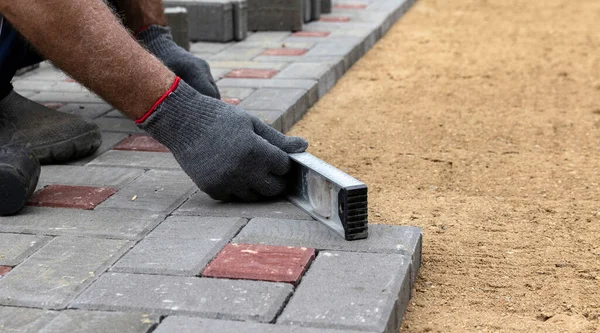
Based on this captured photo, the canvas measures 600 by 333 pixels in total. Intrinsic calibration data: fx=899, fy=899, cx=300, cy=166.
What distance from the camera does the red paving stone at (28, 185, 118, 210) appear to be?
2.48m

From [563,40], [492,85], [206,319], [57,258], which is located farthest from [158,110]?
[563,40]

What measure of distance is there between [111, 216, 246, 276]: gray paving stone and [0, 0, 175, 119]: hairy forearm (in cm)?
32

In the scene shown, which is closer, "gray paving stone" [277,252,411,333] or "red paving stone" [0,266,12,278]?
"gray paving stone" [277,252,411,333]

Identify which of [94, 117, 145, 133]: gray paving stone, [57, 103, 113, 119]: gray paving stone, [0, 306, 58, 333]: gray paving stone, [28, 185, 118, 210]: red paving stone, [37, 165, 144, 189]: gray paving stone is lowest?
[57, 103, 113, 119]: gray paving stone

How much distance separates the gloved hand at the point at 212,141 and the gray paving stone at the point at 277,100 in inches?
46.9

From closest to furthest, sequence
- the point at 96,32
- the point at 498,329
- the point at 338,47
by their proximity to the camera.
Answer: the point at 498,329 → the point at 96,32 → the point at 338,47

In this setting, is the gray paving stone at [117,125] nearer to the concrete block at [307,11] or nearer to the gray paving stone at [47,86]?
the gray paving stone at [47,86]

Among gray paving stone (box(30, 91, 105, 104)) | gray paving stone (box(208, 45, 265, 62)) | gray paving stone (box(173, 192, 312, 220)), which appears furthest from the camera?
gray paving stone (box(208, 45, 265, 62))

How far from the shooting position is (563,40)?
586 centimetres

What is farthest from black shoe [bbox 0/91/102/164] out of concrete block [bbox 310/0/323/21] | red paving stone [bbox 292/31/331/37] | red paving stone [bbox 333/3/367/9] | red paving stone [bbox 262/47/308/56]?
red paving stone [bbox 333/3/367/9]

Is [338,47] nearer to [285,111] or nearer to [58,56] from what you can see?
[285,111]

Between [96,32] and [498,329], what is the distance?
1.22 meters

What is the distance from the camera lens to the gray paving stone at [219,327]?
1753 mm

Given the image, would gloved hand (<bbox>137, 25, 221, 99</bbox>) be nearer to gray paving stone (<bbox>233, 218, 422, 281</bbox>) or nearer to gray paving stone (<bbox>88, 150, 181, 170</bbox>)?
gray paving stone (<bbox>88, 150, 181, 170</bbox>)
